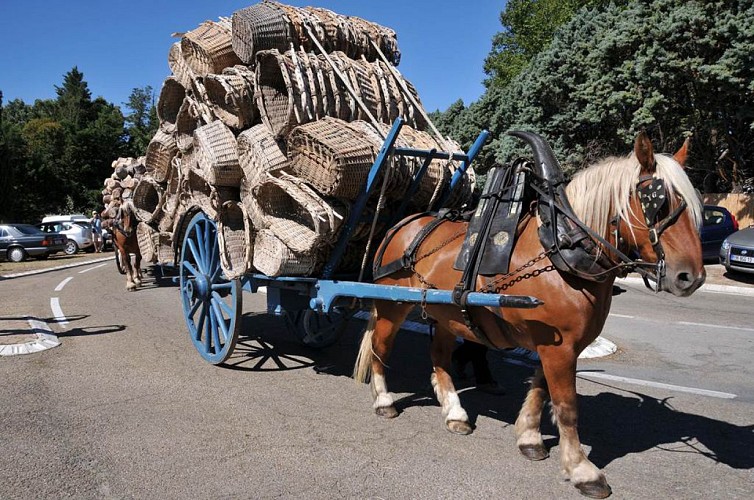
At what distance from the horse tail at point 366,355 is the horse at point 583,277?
38.7 inches

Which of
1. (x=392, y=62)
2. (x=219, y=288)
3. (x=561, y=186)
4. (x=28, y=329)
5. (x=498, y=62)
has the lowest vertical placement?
(x=28, y=329)

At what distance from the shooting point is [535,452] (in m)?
3.93

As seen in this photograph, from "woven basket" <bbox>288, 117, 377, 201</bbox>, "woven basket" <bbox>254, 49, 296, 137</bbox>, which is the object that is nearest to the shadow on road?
"woven basket" <bbox>288, 117, 377, 201</bbox>

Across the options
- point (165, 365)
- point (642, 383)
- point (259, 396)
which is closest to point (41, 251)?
point (165, 365)

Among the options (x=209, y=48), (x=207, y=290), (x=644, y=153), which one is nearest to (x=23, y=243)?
(x=207, y=290)

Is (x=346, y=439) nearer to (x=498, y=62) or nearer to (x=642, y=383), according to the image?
(x=642, y=383)

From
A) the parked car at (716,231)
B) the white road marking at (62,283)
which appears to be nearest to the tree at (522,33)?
the parked car at (716,231)

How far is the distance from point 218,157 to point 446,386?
2.89 meters

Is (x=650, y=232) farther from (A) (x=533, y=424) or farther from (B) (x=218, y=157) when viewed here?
(B) (x=218, y=157)

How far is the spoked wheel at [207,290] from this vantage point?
6078 millimetres

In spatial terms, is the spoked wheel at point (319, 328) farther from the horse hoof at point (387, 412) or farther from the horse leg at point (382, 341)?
the horse hoof at point (387, 412)

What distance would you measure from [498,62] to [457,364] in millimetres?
39399

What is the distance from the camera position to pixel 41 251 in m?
23.3

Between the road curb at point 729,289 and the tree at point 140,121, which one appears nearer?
the road curb at point 729,289
